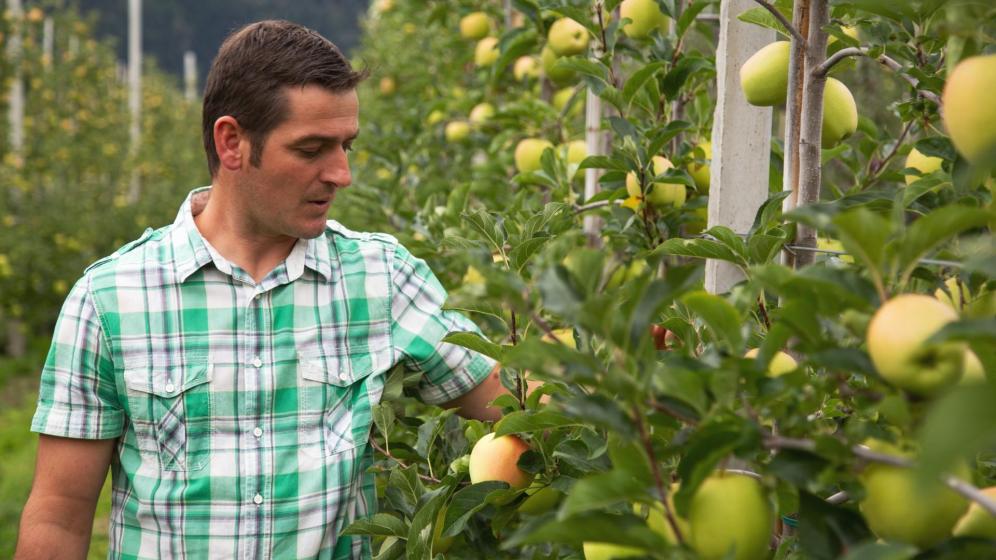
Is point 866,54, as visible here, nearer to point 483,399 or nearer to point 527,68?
point 483,399

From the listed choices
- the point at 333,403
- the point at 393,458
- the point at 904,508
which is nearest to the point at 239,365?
the point at 333,403

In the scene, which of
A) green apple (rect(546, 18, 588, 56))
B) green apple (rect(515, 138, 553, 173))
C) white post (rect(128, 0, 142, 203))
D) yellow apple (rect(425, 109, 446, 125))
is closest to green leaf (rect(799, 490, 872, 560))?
green apple (rect(546, 18, 588, 56))

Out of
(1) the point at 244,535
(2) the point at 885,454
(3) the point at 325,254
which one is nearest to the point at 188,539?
(1) the point at 244,535

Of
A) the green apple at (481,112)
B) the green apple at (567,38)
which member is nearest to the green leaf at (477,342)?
the green apple at (567,38)

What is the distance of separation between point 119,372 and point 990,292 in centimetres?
115

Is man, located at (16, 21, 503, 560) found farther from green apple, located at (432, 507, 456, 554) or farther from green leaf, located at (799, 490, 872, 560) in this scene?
green leaf, located at (799, 490, 872, 560)

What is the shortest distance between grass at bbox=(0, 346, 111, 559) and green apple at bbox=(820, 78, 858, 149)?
10.9 feet

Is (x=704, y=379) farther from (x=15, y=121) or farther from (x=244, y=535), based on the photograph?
(x=15, y=121)

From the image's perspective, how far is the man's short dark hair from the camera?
1453 millimetres

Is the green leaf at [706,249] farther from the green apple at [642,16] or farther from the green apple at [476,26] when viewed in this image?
the green apple at [476,26]

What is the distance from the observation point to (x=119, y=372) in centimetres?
144

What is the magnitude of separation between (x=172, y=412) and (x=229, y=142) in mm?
417

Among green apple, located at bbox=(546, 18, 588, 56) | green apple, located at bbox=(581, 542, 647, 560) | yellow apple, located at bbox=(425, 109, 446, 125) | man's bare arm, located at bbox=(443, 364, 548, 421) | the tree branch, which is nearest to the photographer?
green apple, located at bbox=(581, 542, 647, 560)

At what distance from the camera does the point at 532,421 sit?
3.42 feet
